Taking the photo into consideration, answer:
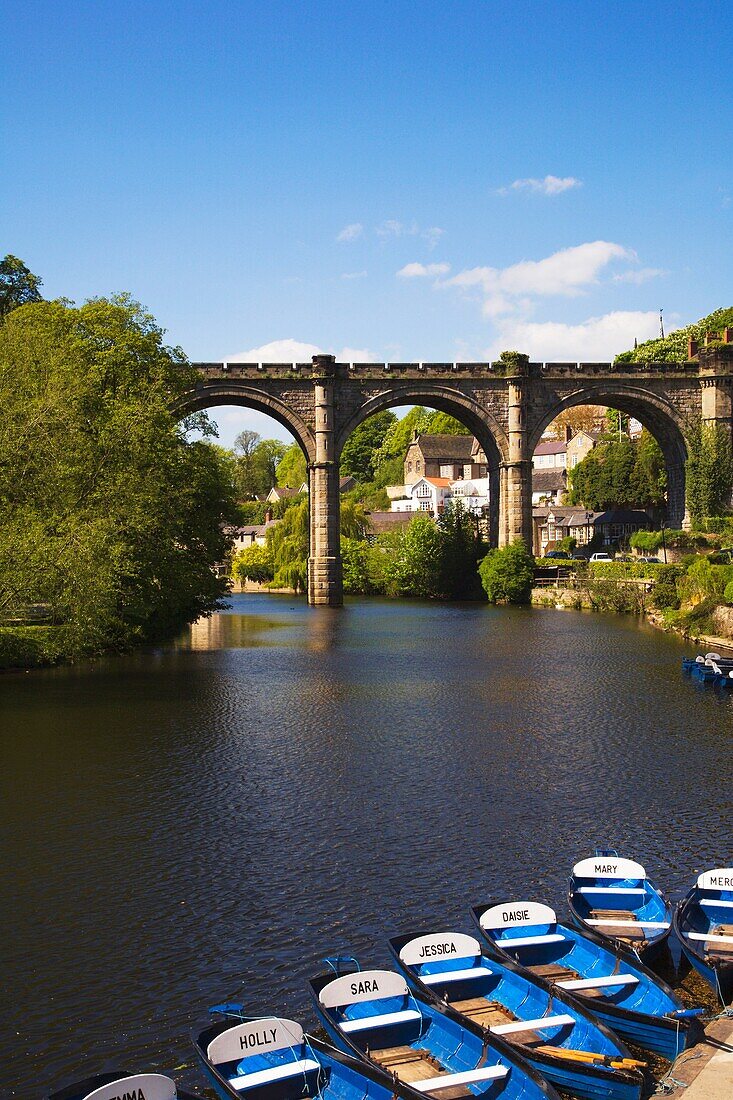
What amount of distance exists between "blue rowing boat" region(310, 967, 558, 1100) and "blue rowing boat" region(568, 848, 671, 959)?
2336 millimetres

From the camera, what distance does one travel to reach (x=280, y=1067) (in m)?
8.09

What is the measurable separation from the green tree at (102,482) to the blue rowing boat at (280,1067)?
2271 centimetres

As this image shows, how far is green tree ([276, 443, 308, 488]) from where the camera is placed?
454ft

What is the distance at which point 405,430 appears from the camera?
14275cm

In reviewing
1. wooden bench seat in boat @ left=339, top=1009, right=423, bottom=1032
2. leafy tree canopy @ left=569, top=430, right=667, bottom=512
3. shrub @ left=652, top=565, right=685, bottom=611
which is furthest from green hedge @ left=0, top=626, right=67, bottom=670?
leafy tree canopy @ left=569, top=430, right=667, bottom=512

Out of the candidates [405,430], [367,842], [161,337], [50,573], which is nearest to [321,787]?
[367,842]

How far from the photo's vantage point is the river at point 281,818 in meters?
11.0

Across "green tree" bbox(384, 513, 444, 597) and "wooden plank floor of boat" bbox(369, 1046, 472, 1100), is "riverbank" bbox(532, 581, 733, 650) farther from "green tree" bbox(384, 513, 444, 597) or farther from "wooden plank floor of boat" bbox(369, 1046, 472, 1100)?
"wooden plank floor of boat" bbox(369, 1046, 472, 1100)

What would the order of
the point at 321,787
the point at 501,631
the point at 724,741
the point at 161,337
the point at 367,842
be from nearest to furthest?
the point at 367,842
the point at 321,787
the point at 724,741
the point at 161,337
the point at 501,631

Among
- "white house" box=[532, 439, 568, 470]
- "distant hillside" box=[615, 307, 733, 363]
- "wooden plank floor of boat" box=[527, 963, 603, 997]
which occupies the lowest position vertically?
"wooden plank floor of boat" box=[527, 963, 603, 997]

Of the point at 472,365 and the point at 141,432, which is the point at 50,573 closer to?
the point at 141,432

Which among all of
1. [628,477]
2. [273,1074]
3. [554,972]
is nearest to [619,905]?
[554,972]

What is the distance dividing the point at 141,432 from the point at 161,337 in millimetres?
8064

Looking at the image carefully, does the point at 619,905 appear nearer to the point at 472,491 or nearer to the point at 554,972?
the point at 554,972
